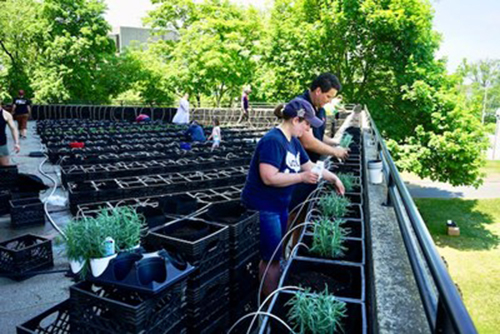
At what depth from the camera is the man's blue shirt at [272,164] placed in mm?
3462

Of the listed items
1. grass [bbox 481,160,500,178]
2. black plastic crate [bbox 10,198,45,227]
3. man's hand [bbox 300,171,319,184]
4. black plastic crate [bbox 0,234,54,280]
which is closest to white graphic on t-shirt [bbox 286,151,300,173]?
man's hand [bbox 300,171,319,184]

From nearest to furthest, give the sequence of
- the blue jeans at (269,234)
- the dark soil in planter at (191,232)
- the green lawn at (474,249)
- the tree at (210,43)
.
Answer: the dark soil in planter at (191,232) < the blue jeans at (269,234) < the green lawn at (474,249) < the tree at (210,43)

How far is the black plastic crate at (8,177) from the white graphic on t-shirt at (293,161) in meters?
5.01

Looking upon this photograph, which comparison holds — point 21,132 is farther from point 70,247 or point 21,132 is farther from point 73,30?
point 73,30

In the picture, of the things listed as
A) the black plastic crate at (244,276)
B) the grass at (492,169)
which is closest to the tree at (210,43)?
the grass at (492,169)

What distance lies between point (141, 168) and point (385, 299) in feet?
20.0

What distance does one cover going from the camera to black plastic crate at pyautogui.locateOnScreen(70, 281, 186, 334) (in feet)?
6.22

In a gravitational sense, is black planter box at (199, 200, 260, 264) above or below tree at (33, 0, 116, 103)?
below

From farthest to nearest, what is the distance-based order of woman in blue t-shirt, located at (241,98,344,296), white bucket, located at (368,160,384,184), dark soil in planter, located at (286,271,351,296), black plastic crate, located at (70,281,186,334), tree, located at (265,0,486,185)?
tree, located at (265,0,486,185)
white bucket, located at (368,160,384,184)
woman in blue t-shirt, located at (241,98,344,296)
dark soil in planter, located at (286,271,351,296)
black plastic crate, located at (70,281,186,334)

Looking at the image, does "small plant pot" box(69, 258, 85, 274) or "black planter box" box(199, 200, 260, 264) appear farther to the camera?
"black planter box" box(199, 200, 260, 264)

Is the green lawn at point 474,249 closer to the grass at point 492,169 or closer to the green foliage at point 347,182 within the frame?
the grass at point 492,169

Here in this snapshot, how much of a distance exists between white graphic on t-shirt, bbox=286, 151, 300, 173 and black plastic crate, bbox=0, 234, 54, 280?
2512mm

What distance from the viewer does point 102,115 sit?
78.1 feet

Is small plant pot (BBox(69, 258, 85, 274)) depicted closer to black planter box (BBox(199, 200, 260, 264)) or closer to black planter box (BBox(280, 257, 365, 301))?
black planter box (BBox(199, 200, 260, 264))
